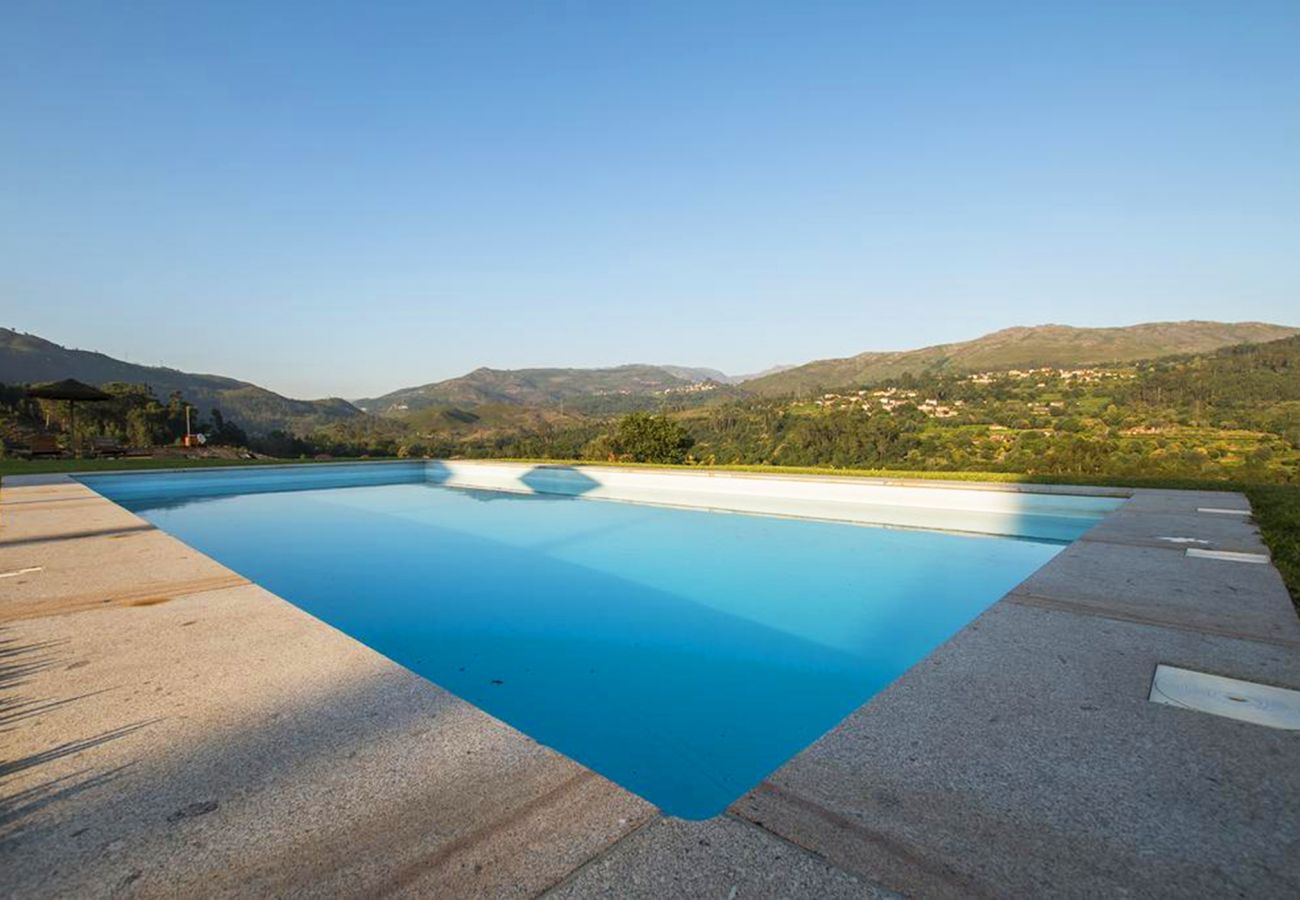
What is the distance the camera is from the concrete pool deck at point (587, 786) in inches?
42.2

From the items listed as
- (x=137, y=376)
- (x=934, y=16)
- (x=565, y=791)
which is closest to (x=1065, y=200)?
(x=934, y=16)

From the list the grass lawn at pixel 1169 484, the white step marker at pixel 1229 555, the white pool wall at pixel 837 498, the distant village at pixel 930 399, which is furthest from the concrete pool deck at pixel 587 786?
the distant village at pixel 930 399

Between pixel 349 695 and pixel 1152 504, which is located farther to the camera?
pixel 1152 504

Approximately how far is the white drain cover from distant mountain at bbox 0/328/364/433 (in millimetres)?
70198

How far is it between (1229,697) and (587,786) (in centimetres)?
197

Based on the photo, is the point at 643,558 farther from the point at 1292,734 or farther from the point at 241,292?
the point at 241,292

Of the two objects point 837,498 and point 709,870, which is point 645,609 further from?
point 837,498

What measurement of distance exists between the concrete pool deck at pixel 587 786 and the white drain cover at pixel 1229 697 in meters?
0.06

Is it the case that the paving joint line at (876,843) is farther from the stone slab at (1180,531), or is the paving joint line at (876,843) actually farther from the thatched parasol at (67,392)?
the thatched parasol at (67,392)

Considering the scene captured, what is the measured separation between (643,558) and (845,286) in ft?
67.9

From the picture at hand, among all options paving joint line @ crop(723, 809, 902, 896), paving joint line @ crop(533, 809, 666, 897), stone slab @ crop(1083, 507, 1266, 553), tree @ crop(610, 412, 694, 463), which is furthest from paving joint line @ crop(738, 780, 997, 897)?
tree @ crop(610, 412, 694, 463)

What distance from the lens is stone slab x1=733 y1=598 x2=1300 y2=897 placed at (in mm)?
1079

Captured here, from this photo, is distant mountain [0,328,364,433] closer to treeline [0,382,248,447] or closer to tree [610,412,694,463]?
treeline [0,382,248,447]

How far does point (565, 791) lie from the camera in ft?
4.36
